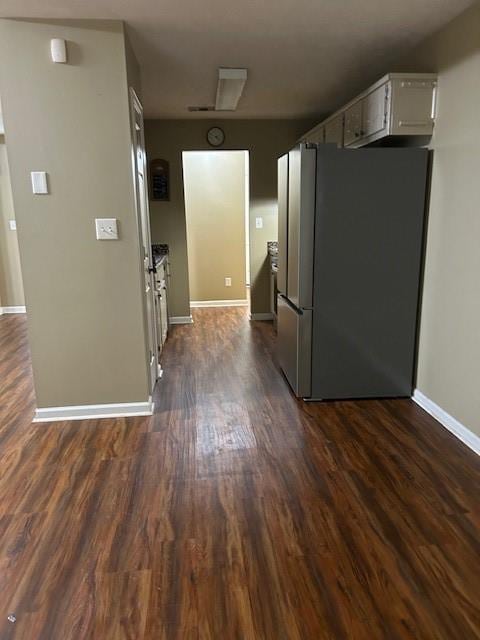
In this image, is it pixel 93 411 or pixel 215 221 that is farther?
pixel 215 221

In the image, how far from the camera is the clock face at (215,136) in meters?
5.29

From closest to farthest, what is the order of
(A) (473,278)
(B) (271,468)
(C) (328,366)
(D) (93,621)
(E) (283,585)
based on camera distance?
(D) (93,621), (E) (283,585), (B) (271,468), (A) (473,278), (C) (328,366)

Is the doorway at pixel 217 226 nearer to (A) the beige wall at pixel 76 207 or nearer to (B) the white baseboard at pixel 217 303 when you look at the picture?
(B) the white baseboard at pixel 217 303

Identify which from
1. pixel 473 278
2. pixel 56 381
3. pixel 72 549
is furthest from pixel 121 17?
pixel 72 549

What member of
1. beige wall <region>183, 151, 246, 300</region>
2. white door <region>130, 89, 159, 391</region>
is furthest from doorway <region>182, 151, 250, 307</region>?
white door <region>130, 89, 159, 391</region>

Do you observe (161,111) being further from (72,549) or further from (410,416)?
(72,549)

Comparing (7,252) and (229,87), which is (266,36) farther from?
(7,252)

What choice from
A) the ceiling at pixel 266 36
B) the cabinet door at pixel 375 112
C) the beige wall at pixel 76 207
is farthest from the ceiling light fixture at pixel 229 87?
the beige wall at pixel 76 207

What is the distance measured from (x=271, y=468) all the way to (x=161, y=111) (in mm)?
4062

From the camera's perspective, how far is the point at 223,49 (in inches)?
119

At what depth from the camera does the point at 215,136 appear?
17.4 ft

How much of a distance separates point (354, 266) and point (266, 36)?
1.57 meters

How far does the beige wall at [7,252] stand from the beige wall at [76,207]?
3573 millimetres

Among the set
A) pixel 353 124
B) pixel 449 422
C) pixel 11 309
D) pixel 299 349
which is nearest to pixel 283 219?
pixel 353 124
